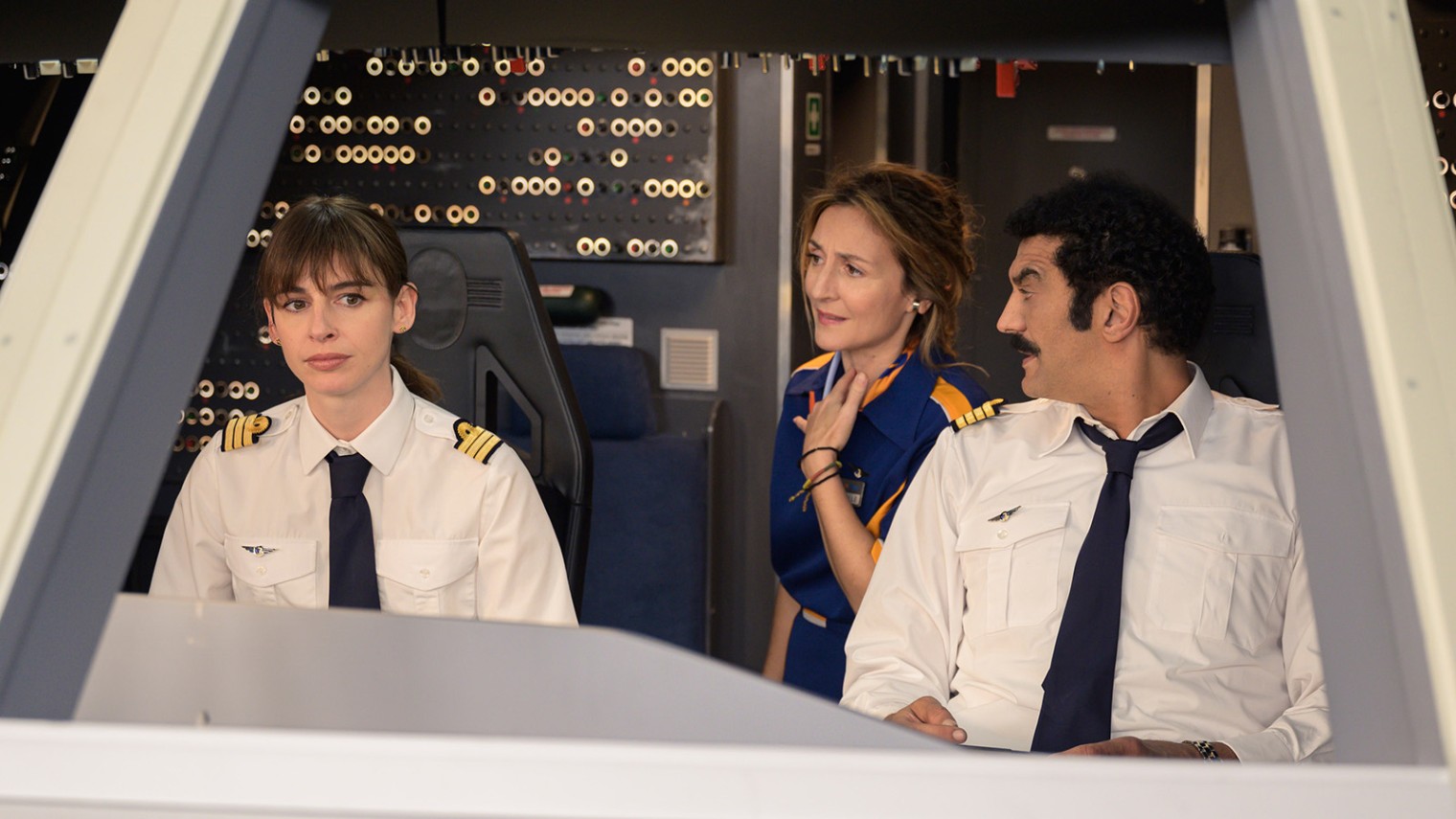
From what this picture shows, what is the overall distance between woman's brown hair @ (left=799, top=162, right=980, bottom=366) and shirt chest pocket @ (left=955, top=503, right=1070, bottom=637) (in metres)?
0.61

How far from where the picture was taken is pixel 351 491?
1.58m

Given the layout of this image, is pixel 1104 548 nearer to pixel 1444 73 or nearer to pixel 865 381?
pixel 865 381

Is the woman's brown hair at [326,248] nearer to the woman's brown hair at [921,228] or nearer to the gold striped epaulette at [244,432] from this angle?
the gold striped epaulette at [244,432]

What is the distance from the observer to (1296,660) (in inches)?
56.1

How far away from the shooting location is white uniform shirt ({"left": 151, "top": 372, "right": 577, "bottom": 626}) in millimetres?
1551

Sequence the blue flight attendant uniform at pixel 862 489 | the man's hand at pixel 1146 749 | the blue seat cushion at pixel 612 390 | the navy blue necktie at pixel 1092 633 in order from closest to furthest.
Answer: the man's hand at pixel 1146 749 → the navy blue necktie at pixel 1092 633 → the blue flight attendant uniform at pixel 862 489 → the blue seat cushion at pixel 612 390

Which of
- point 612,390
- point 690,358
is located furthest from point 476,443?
point 690,358

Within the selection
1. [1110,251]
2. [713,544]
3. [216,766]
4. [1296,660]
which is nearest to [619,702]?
[216,766]

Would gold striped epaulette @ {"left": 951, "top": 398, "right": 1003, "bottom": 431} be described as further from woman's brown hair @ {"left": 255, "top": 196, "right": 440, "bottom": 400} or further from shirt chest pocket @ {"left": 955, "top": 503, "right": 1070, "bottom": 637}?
woman's brown hair @ {"left": 255, "top": 196, "right": 440, "bottom": 400}

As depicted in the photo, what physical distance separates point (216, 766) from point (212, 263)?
25 cm

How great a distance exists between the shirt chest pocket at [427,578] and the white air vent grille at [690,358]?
1.57 m

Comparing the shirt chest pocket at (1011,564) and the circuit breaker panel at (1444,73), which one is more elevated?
the circuit breaker panel at (1444,73)

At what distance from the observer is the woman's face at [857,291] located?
2.15m

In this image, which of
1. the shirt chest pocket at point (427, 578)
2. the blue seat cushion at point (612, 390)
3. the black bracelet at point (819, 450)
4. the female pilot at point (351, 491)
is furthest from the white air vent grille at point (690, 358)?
the shirt chest pocket at point (427, 578)
